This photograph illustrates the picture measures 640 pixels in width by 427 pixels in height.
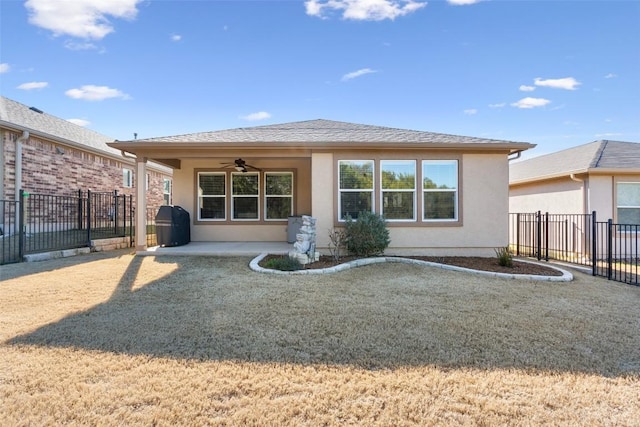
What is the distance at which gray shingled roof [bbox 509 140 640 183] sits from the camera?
35.8 feet

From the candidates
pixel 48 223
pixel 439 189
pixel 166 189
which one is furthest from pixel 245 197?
pixel 166 189

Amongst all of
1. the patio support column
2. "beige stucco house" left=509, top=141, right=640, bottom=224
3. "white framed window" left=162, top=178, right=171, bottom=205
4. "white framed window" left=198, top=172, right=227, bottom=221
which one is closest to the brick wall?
"white framed window" left=162, top=178, right=171, bottom=205

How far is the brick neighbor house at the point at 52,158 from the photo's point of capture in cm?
1085

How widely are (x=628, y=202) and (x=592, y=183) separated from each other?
1.47 meters

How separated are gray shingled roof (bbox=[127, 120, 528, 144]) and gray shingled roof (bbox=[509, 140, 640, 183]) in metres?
4.71

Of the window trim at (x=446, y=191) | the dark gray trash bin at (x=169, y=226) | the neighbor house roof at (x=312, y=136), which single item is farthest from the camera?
the dark gray trash bin at (x=169, y=226)

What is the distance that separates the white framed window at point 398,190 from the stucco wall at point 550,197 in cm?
648

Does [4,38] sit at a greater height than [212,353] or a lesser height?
greater

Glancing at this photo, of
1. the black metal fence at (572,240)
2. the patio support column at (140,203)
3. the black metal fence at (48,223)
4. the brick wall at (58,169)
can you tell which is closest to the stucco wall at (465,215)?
the black metal fence at (572,240)

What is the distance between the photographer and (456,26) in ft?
35.8

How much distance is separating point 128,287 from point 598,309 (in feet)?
25.6

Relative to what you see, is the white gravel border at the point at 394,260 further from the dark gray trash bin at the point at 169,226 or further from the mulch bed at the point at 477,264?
the dark gray trash bin at the point at 169,226

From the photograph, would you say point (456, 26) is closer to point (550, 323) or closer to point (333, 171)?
point (333, 171)

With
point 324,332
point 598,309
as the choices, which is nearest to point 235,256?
point 324,332
